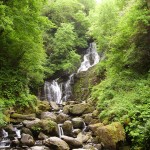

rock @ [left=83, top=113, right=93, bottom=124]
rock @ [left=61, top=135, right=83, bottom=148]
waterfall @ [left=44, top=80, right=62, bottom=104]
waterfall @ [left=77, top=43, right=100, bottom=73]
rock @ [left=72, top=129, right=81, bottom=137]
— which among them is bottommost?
rock @ [left=61, top=135, right=83, bottom=148]

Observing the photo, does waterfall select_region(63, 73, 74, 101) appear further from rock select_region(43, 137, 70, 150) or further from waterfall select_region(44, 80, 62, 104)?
rock select_region(43, 137, 70, 150)

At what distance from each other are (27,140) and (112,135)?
12.9ft

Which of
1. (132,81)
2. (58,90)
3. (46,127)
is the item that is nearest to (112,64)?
(132,81)

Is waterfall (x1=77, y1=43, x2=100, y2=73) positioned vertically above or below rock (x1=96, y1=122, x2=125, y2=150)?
above

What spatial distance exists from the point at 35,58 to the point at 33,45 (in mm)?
1086

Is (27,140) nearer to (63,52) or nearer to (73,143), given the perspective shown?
(73,143)

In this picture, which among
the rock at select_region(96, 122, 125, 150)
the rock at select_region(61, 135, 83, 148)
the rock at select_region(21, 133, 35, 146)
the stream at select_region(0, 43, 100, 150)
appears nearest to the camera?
the rock at select_region(96, 122, 125, 150)

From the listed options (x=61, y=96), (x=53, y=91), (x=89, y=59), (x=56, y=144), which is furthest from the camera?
(x=89, y=59)

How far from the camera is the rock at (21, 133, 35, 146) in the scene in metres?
9.86

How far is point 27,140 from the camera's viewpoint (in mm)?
9992

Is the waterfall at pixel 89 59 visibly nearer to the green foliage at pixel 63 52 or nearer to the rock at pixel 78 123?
the green foliage at pixel 63 52

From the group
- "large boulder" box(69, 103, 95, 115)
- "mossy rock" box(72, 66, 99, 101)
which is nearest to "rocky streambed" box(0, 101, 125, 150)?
"large boulder" box(69, 103, 95, 115)

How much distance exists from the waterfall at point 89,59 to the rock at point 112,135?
16239 millimetres

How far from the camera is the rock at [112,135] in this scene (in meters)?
8.66
